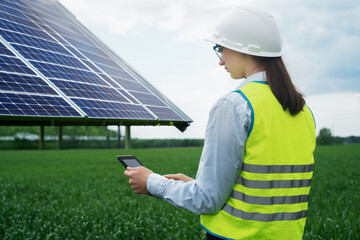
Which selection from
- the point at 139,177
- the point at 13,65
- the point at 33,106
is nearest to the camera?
the point at 139,177

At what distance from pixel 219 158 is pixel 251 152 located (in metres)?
0.21

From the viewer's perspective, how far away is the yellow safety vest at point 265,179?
2.11 meters

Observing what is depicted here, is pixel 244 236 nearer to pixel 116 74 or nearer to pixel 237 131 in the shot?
pixel 237 131

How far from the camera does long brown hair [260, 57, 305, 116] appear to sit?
7.23 feet

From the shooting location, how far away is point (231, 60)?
2.38 metres

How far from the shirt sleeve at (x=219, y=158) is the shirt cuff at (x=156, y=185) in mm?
164

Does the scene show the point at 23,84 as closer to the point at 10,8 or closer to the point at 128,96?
the point at 128,96

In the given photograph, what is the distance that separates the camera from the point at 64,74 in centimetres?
365

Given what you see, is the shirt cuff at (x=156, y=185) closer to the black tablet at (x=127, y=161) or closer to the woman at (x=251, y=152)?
the woman at (x=251, y=152)

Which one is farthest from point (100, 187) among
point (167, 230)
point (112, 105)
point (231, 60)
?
point (231, 60)

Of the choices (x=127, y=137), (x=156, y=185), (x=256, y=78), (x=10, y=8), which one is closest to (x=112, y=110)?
(x=127, y=137)

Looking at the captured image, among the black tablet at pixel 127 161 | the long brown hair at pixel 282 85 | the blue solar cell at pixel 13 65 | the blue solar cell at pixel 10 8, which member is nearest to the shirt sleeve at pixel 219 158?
the long brown hair at pixel 282 85

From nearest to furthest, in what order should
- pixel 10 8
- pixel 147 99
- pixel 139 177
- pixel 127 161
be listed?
pixel 139 177 < pixel 127 161 < pixel 147 99 < pixel 10 8

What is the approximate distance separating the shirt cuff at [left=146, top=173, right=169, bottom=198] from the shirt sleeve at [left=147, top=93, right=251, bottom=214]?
0.16 meters
